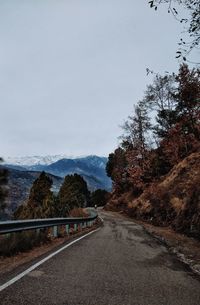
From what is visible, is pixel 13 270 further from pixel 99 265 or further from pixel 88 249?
pixel 88 249

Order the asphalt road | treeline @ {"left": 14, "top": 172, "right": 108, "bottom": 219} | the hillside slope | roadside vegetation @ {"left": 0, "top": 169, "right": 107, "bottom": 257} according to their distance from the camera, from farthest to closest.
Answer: treeline @ {"left": 14, "top": 172, "right": 108, "bottom": 219}
the hillside slope
roadside vegetation @ {"left": 0, "top": 169, "right": 107, "bottom": 257}
the asphalt road

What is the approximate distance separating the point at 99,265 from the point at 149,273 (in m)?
1.38

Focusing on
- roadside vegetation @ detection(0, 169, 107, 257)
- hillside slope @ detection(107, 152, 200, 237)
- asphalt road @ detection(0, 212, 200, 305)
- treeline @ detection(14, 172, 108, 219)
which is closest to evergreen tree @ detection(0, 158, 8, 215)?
roadside vegetation @ detection(0, 169, 107, 257)

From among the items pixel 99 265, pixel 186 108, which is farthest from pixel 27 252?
pixel 186 108

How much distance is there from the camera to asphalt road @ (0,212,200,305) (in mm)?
5906

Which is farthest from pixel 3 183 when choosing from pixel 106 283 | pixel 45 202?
pixel 106 283

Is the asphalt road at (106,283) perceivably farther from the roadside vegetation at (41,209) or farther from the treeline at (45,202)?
the treeline at (45,202)

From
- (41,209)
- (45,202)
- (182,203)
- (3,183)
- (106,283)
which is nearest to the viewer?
(106,283)

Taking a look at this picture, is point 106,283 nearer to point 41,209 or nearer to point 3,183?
point 3,183

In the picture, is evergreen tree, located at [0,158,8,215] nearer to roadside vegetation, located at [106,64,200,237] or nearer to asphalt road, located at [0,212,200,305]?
roadside vegetation, located at [106,64,200,237]

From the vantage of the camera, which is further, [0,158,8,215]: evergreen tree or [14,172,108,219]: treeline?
[14,172,108,219]: treeline

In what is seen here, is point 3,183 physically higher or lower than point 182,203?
higher

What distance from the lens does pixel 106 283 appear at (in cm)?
712

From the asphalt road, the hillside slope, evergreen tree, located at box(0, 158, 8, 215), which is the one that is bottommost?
the asphalt road
